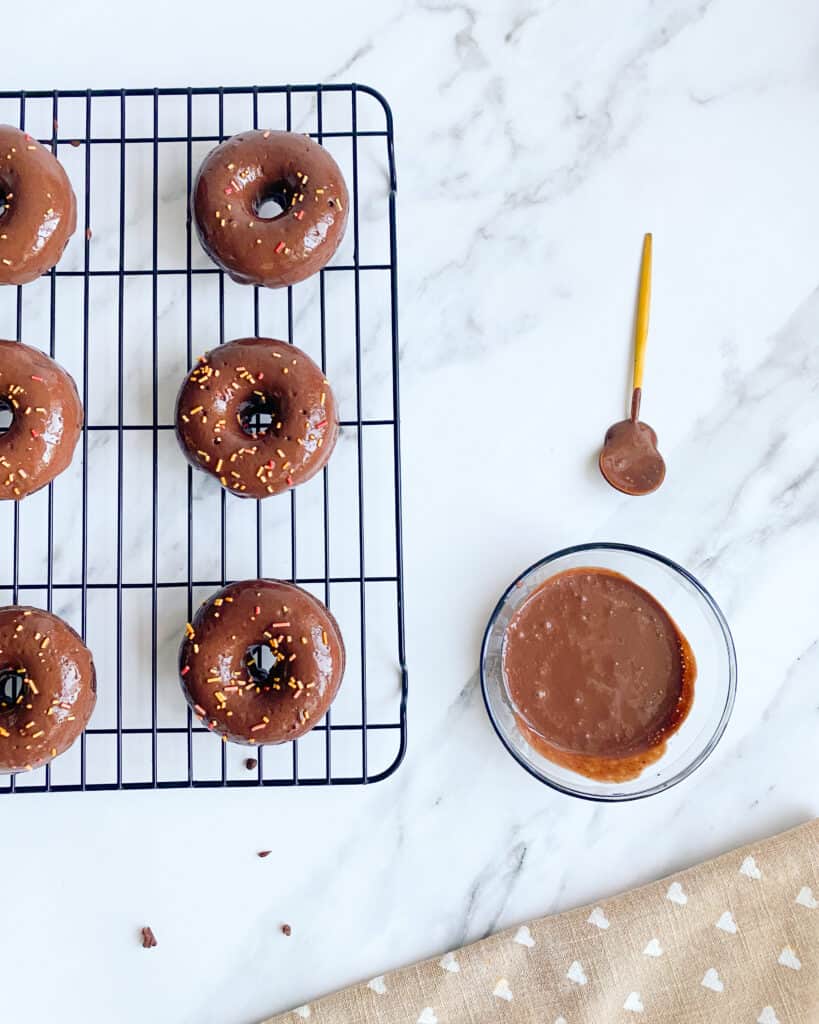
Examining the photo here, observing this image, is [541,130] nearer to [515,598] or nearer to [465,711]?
[515,598]

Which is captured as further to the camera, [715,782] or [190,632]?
[715,782]

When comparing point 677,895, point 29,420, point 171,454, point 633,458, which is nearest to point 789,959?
point 677,895

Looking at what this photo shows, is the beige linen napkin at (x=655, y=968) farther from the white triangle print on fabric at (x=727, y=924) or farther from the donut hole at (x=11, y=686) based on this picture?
the donut hole at (x=11, y=686)

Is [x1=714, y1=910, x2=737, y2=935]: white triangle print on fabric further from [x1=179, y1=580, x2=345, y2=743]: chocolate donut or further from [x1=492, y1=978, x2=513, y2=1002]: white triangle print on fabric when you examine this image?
[x1=179, y1=580, x2=345, y2=743]: chocolate donut

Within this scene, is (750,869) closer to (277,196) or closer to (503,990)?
(503,990)

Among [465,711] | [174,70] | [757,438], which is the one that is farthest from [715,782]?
[174,70]
